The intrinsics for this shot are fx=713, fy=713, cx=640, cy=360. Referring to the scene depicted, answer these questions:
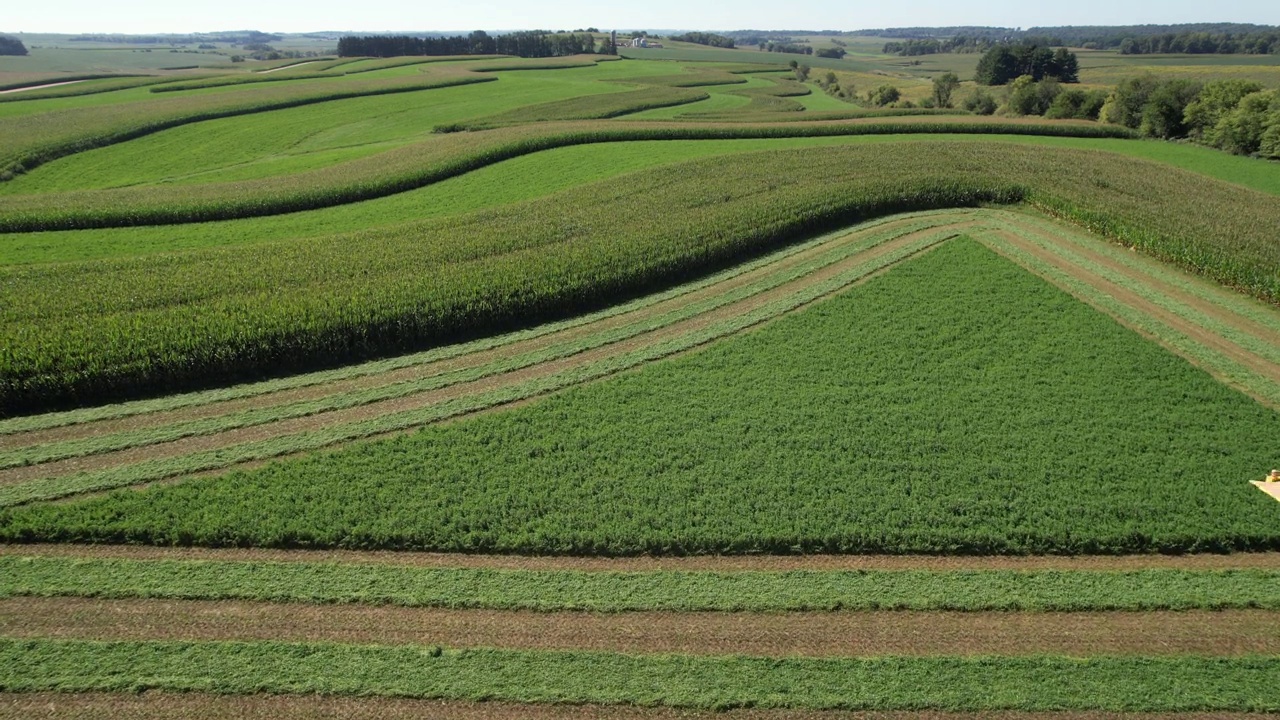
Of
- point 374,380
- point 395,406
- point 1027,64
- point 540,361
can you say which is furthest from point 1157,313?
point 1027,64

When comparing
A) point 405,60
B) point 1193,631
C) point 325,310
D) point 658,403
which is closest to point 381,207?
point 325,310

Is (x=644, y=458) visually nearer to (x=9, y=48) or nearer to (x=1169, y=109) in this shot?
(x=1169, y=109)

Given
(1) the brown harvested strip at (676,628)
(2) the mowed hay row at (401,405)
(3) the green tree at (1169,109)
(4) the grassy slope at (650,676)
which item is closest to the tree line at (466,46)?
(3) the green tree at (1169,109)

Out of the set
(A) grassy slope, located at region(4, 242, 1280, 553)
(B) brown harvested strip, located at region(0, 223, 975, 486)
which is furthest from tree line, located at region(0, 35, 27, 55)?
(A) grassy slope, located at region(4, 242, 1280, 553)

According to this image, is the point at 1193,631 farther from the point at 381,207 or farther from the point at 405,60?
the point at 405,60

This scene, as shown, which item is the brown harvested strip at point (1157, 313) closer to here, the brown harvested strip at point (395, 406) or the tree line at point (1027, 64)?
the brown harvested strip at point (395, 406)

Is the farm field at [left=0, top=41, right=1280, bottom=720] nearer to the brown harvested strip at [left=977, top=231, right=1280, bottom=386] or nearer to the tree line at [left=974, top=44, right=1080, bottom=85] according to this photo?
the brown harvested strip at [left=977, top=231, right=1280, bottom=386]

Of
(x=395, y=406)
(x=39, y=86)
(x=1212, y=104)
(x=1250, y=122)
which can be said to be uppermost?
(x=39, y=86)
